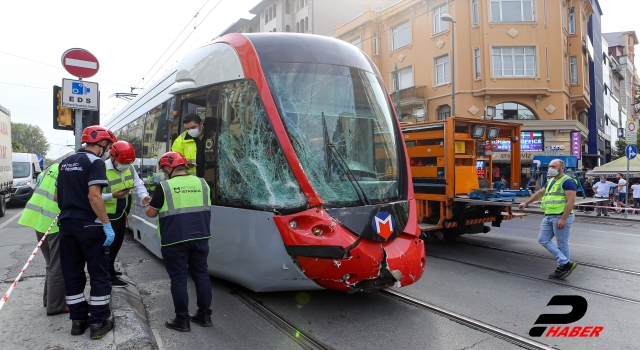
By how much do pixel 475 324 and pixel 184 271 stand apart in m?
2.80

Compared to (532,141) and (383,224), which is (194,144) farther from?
(532,141)

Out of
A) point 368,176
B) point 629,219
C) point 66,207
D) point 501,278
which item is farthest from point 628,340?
point 629,219

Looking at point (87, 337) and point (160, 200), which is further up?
point (160, 200)

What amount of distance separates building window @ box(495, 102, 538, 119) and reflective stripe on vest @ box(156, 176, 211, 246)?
24.4 meters

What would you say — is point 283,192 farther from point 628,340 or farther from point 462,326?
point 628,340

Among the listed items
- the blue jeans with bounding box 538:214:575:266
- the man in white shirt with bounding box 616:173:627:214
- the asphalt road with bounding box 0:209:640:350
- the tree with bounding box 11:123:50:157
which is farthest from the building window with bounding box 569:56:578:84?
the tree with bounding box 11:123:50:157

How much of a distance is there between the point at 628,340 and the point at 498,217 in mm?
Result: 4580

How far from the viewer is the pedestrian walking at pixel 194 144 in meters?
5.11

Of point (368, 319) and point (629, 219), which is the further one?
point (629, 219)

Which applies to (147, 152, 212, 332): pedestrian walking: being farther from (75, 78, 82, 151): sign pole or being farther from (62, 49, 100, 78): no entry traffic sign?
(62, 49, 100, 78): no entry traffic sign

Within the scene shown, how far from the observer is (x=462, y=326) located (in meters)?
4.17

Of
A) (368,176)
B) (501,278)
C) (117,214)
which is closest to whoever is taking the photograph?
(368,176)

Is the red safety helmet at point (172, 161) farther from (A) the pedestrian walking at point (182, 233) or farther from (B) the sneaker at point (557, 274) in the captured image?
(B) the sneaker at point (557, 274)

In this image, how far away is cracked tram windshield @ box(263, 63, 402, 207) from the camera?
14.6 ft
